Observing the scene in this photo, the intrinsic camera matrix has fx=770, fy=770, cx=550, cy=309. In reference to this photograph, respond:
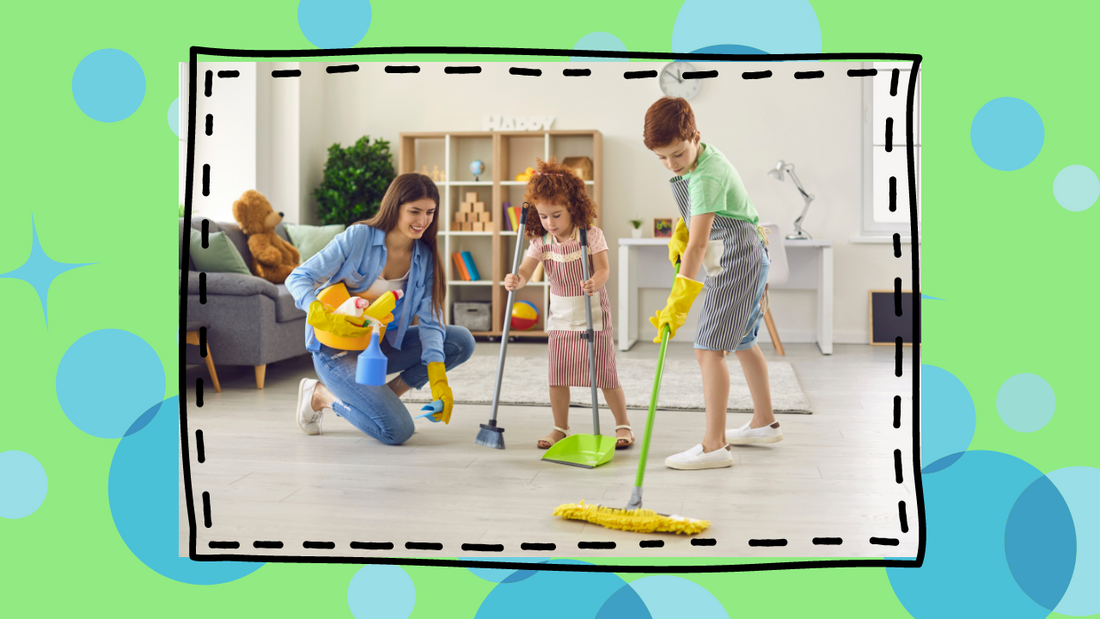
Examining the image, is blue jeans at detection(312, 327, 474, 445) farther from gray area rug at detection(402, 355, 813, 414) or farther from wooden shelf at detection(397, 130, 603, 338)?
wooden shelf at detection(397, 130, 603, 338)

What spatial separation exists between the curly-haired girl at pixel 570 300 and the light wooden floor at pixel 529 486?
0.19 m

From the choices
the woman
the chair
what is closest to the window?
the woman

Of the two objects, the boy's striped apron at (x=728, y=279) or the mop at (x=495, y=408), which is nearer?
the boy's striped apron at (x=728, y=279)

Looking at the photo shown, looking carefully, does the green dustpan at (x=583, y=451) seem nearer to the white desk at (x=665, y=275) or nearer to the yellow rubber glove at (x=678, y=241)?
the yellow rubber glove at (x=678, y=241)

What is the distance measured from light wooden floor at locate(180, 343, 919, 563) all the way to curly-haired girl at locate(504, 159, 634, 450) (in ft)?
0.63

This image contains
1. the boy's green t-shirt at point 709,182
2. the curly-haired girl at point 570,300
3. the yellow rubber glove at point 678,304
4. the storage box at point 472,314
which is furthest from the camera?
the storage box at point 472,314

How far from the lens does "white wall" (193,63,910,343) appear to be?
2.01 meters

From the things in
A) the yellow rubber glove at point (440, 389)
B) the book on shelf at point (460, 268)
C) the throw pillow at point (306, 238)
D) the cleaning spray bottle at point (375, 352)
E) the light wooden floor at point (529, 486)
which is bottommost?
the light wooden floor at point (529, 486)

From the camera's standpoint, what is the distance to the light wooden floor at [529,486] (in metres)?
1.68

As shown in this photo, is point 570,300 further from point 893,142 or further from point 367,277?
point 893,142

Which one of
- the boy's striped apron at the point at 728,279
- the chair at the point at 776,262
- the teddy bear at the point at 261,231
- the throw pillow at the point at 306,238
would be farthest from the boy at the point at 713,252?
the throw pillow at the point at 306,238

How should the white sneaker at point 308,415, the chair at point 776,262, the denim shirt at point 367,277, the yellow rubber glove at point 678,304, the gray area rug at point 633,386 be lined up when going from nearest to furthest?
1. the yellow rubber glove at point 678,304
2. the denim shirt at point 367,277
3. the white sneaker at point 308,415
4. the gray area rug at point 633,386
5. the chair at point 776,262
